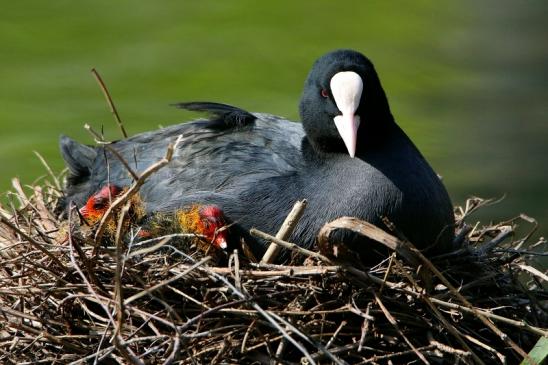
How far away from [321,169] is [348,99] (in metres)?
0.33

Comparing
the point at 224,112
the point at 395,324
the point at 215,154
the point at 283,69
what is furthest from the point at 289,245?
the point at 283,69

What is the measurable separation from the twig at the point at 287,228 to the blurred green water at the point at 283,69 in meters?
3.59

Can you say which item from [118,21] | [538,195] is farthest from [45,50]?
[538,195]

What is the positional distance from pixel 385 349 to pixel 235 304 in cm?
54

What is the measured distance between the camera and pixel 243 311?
3.72 m

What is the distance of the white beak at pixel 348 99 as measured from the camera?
4.04 metres

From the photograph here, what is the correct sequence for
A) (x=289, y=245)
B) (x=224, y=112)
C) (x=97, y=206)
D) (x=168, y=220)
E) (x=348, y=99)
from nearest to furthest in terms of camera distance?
(x=289, y=245) → (x=348, y=99) → (x=168, y=220) → (x=97, y=206) → (x=224, y=112)

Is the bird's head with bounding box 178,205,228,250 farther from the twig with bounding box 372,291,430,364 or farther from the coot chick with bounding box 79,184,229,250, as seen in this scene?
the twig with bounding box 372,291,430,364

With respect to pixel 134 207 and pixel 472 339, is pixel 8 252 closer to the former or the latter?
pixel 134 207

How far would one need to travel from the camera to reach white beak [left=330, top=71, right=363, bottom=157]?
4.04 m

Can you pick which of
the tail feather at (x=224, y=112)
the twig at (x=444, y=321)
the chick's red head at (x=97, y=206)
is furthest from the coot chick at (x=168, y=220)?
the twig at (x=444, y=321)

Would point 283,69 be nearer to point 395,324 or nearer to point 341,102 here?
point 341,102

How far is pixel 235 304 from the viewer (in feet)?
12.3

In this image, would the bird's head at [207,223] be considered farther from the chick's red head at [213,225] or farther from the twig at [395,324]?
the twig at [395,324]
